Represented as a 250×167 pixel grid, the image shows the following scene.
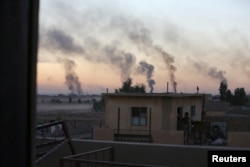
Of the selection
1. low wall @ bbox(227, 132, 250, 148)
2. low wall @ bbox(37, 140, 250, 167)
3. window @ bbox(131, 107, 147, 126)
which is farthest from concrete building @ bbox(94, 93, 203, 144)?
low wall @ bbox(37, 140, 250, 167)

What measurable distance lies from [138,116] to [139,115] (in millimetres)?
131

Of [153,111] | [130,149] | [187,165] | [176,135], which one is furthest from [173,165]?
[153,111]

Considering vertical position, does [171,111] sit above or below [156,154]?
above

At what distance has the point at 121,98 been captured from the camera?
110 ft

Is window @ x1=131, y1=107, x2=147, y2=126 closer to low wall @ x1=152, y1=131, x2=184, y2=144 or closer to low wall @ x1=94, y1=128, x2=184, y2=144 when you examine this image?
low wall @ x1=94, y1=128, x2=184, y2=144

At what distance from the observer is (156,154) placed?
7.56 metres

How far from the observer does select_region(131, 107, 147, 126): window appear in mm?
33344

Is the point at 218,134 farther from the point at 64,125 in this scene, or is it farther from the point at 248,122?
the point at 64,125

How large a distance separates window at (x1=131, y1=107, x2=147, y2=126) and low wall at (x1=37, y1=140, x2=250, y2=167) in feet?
83.4

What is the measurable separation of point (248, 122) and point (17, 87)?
42143 mm

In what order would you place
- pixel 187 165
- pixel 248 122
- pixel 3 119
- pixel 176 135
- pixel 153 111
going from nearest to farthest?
pixel 3 119, pixel 187 165, pixel 176 135, pixel 153 111, pixel 248 122

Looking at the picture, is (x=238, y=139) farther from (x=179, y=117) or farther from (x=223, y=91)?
(x=223, y=91)

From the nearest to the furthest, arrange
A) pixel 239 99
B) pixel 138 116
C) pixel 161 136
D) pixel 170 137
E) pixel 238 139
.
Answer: pixel 238 139 → pixel 170 137 → pixel 161 136 → pixel 138 116 → pixel 239 99

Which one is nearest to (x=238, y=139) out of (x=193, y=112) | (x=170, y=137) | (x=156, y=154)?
(x=170, y=137)
